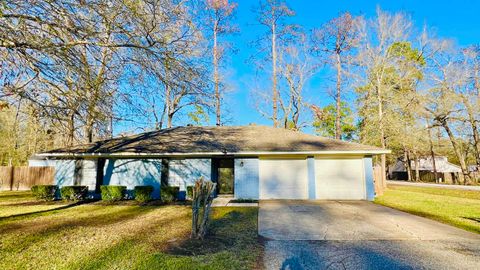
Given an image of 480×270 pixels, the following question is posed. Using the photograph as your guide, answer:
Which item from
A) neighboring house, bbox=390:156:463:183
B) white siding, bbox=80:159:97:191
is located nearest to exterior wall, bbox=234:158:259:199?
white siding, bbox=80:159:97:191

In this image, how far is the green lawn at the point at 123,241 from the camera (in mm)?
4207

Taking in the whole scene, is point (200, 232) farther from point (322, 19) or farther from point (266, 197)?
point (322, 19)

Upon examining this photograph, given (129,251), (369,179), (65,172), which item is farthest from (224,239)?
(65,172)

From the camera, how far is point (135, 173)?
12.5 m

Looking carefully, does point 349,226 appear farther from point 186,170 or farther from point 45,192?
point 45,192

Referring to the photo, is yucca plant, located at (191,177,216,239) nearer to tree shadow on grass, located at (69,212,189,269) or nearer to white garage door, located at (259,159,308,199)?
tree shadow on grass, located at (69,212,189,269)

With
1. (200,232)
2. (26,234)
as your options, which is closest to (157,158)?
(26,234)

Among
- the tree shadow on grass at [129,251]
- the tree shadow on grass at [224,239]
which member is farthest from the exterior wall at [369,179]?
the tree shadow on grass at [129,251]

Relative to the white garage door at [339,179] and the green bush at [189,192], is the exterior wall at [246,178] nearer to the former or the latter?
the green bush at [189,192]

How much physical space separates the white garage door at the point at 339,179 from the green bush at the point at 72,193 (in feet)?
34.6

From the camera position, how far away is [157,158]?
1241 cm

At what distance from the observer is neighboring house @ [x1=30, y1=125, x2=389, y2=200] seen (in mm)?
11805

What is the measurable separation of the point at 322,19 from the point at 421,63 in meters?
9.90

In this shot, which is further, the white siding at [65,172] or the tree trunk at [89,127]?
the white siding at [65,172]
